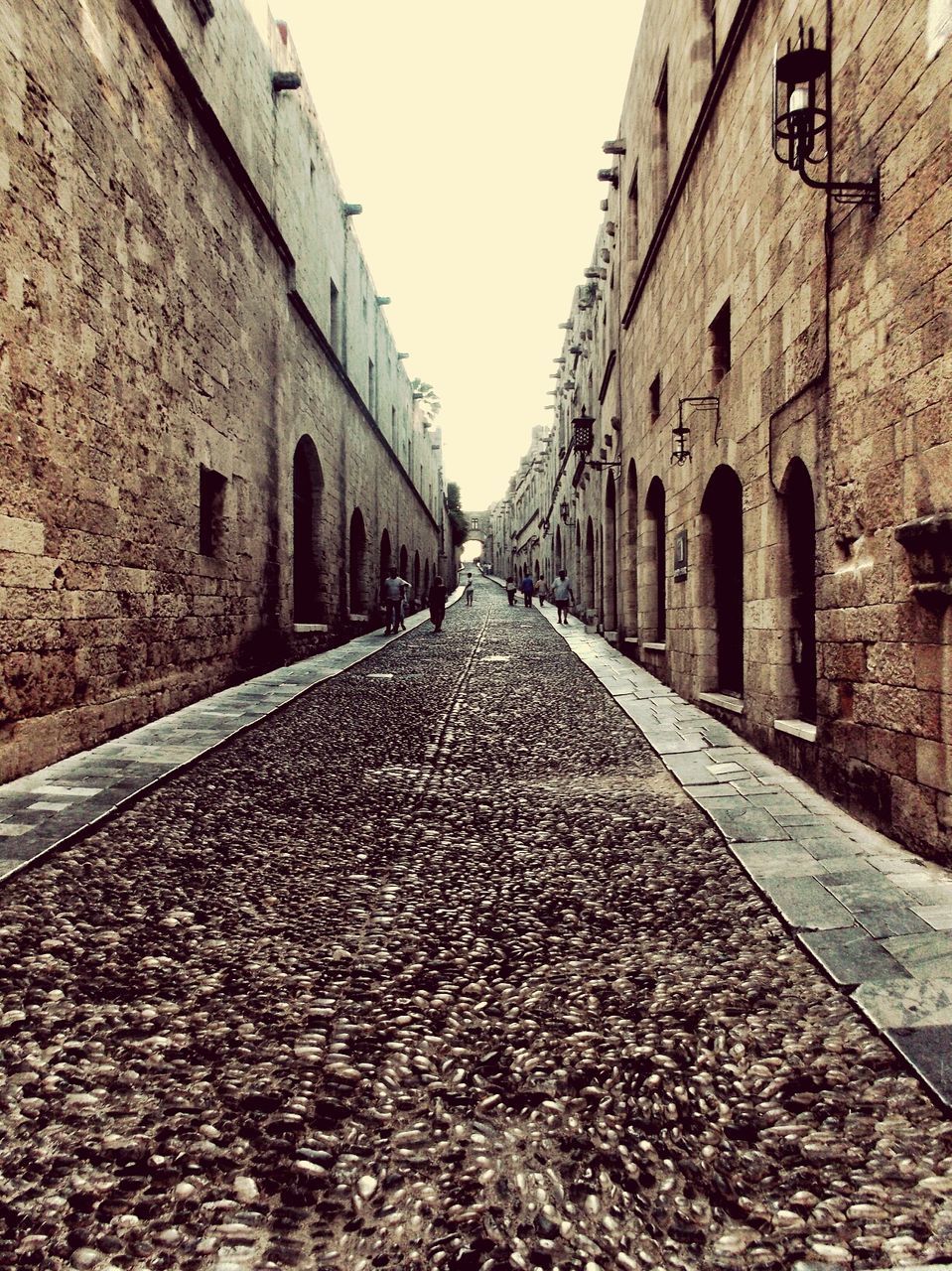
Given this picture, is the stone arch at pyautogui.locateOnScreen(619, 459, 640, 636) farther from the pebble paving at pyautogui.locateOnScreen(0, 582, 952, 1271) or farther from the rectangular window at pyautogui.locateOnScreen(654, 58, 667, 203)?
the pebble paving at pyautogui.locateOnScreen(0, 582, 952, 1271)

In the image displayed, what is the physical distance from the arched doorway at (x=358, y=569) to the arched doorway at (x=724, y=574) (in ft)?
37.7

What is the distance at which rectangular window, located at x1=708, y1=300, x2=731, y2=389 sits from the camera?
25.8 feet

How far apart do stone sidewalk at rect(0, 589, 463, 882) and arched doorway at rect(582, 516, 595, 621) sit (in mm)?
13783

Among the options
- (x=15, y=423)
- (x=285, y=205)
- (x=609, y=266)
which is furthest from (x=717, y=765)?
(x=609, y=266)

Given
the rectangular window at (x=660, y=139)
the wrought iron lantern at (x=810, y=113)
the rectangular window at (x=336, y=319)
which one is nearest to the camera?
the wrought iron lantern at (x=810, y=113)

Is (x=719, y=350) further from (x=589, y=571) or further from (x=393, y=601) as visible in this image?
(x=589, y=571)

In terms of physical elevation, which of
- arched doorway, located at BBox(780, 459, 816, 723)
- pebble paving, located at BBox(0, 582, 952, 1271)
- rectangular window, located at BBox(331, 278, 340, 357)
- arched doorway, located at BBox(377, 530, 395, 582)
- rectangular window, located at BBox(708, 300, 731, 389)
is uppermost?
rectangular window, located at BBox(331, 278, 340, 357)

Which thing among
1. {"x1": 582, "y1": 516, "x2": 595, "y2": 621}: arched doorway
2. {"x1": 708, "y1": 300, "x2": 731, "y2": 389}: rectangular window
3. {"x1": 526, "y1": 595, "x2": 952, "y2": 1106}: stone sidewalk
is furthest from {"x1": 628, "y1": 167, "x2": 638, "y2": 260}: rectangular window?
{"x1": 526, "y1": 595, "x2": 952, "y2": 1106}: stone sidewalk

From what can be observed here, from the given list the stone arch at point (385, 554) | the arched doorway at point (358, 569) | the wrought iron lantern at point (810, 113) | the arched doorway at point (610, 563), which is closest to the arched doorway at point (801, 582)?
the wrought iron lantern at point (810, 113)

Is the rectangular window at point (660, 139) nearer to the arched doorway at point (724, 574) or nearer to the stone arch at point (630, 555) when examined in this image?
the stone arch at point (630, 555)

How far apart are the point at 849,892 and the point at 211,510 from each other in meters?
7.73

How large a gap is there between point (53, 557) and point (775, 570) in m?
5.49

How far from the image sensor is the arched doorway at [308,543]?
45.0 feet

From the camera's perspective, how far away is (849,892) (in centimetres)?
343
